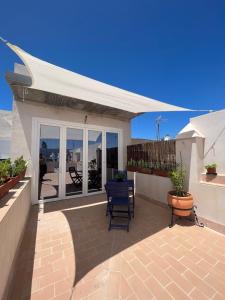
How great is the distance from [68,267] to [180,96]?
39.2 feet

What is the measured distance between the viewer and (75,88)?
2996 mm

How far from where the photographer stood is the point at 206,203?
127 inches

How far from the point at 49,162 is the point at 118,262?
12.5ft

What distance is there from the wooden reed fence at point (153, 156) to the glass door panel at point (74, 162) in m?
2.16

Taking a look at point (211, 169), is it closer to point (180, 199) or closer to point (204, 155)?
point (204, 155)

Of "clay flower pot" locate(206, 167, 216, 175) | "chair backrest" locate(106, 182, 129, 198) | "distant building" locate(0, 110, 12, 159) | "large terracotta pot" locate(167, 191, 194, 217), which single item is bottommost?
"large terracotta pot" locate(167, 191, 194, 217)

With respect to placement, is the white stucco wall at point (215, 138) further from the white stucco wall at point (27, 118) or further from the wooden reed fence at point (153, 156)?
the white stucco wall at point (27, 118)

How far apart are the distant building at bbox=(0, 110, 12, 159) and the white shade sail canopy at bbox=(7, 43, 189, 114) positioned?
4.16m

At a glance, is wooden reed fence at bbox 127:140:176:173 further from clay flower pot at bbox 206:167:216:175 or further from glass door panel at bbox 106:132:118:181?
clay flower pot at bbox 206:167:216:175

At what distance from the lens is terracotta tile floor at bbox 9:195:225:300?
1636 mm

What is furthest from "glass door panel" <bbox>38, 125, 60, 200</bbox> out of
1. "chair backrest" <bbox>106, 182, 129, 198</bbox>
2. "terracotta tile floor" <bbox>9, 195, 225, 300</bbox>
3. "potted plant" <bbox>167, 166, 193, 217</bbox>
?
"potted plant" <bbox>167, 166, 193, 217</bbox>

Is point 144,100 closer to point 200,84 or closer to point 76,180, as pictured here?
point 76,180

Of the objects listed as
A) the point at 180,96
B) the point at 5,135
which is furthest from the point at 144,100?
the point at 180,96

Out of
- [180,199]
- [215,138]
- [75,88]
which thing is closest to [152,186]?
[180,199]
